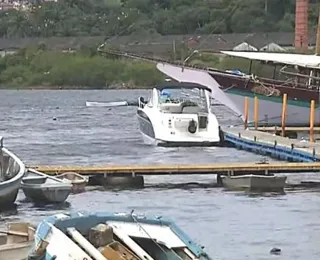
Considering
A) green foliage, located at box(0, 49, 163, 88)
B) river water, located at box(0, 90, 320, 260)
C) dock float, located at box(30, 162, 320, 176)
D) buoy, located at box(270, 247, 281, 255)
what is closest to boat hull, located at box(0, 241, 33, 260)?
river water, located at box(0, 90, 320, 260)

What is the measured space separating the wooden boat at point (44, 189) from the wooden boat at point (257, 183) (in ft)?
19.0

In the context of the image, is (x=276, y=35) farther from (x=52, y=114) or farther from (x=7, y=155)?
(x=7, y=155)

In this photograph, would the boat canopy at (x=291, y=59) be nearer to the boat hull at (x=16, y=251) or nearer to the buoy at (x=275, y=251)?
the buoy at (x=275, y=251)

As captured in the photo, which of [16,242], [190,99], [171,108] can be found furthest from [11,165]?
[190,99]

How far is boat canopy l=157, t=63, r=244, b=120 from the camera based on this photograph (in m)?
75.8

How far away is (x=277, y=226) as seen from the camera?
33.2 metres

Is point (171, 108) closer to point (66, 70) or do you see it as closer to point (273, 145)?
point (273, 145)

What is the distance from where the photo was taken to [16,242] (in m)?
24.0

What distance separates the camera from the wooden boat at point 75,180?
38.6 meters

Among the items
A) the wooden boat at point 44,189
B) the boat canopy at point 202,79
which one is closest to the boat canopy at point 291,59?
the boat canopy at point 202,79

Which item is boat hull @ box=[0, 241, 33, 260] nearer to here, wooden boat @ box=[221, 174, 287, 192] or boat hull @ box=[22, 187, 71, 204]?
boat hull @ box=[22, 187, 71, 204]

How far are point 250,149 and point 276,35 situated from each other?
4717 inches

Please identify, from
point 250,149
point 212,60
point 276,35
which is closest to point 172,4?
point 276,35

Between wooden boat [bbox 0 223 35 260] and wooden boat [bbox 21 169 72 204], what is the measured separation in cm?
1086
